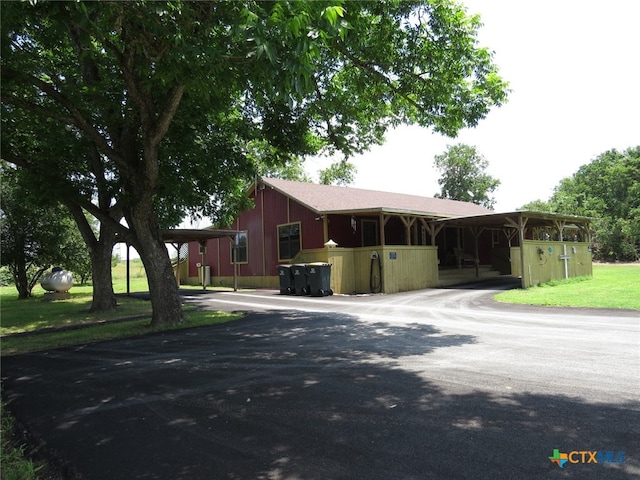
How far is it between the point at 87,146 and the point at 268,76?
8.51 meters

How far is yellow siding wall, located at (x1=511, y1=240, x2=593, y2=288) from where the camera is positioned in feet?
56.9

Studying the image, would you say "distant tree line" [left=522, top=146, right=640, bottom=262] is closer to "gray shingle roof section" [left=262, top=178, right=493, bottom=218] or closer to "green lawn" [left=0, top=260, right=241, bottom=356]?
"gray shingle roof section" [left=262, top=178, right=493, bottom=218]

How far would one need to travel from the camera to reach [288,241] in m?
21.7

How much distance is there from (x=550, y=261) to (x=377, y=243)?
25.4 feet

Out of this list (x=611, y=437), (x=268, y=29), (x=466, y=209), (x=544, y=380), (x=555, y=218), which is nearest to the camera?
(x=611, y=437)

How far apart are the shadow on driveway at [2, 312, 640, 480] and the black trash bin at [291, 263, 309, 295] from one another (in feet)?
35.0

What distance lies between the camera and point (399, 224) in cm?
2233

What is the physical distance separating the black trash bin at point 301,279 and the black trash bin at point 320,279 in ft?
0.82

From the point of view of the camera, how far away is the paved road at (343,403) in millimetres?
3061

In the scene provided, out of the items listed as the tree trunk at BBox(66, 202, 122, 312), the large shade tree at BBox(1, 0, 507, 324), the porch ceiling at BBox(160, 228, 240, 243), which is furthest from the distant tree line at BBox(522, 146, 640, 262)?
the tree trunk at BBox(66, 202, 122, 312)

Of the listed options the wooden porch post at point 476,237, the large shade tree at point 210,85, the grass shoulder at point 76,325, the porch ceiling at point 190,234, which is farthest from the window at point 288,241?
the wooden porch post at point 476,237

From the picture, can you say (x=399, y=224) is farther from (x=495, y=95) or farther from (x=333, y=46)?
(x=333, y=46)

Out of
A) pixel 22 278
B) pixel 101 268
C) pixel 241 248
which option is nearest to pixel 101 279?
pixel 101 268

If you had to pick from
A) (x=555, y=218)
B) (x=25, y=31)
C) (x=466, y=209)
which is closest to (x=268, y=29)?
(x=25, y=31)
